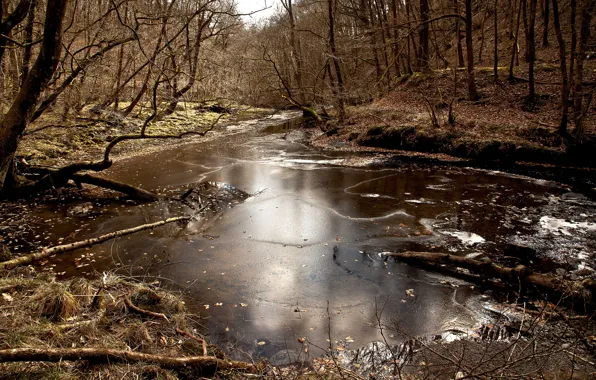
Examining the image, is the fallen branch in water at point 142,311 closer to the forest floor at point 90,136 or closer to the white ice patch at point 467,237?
the white ice patch at point 467,237

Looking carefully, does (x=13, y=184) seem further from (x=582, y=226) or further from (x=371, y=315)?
(x=582, y=226)

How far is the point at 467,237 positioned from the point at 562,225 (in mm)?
2517

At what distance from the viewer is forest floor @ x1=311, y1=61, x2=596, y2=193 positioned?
1446cm

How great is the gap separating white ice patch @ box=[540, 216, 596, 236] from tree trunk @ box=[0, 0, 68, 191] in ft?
33.9

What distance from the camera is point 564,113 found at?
45.2 feet

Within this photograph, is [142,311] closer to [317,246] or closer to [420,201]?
[317,246]

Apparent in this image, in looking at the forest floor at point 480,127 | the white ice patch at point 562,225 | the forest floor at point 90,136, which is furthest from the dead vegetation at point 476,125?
the forest floor at point 90,136

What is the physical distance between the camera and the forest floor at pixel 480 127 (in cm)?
1446

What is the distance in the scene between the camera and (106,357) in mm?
3521

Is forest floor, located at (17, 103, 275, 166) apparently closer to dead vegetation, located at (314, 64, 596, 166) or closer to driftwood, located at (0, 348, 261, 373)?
dead vegetation, located at (314, 64, 596, 166)

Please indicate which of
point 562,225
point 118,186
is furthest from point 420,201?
point 118,186

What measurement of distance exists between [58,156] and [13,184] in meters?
7.62

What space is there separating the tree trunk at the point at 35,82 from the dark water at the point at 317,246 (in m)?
2.55

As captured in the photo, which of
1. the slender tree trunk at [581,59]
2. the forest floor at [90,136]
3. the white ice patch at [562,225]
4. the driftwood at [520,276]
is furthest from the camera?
the forest floor at [90,136]
